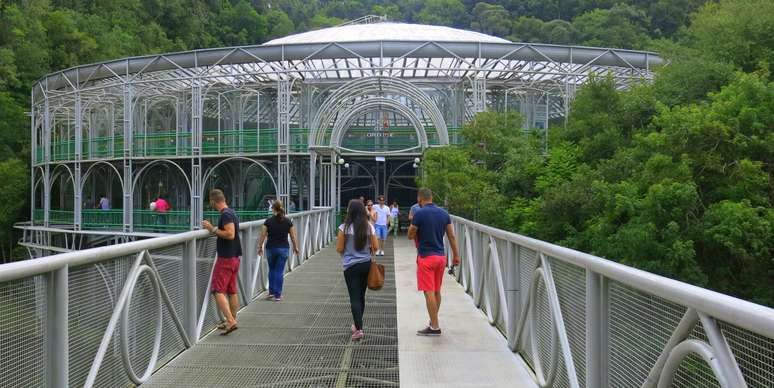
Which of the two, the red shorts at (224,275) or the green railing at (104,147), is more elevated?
the green railing at (104,147)

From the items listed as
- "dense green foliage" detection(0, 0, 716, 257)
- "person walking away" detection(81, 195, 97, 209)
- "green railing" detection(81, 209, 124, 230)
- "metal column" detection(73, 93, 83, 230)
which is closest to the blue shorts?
"dense green foliage" detection(0, 0, 716, 257)

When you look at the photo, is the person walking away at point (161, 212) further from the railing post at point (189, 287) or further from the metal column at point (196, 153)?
the railing post at point (189, 287)

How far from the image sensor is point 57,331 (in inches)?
166

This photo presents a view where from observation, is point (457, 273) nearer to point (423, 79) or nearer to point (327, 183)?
point (327, 183)

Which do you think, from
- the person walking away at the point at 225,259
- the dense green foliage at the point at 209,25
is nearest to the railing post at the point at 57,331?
the person walking away at the point at 225,259

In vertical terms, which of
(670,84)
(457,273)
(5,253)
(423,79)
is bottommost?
(5,253)

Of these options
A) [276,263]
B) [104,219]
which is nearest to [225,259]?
[276,263]

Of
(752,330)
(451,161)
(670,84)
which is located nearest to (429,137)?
(451,161)

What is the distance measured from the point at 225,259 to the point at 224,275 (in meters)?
0.20

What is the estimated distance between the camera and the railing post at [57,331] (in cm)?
416

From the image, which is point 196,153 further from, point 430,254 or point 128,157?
point 430,254

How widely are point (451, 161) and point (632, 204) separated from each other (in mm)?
7654

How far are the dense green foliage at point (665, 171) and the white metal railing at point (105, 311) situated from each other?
8.79m

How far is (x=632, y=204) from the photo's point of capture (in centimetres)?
1301
